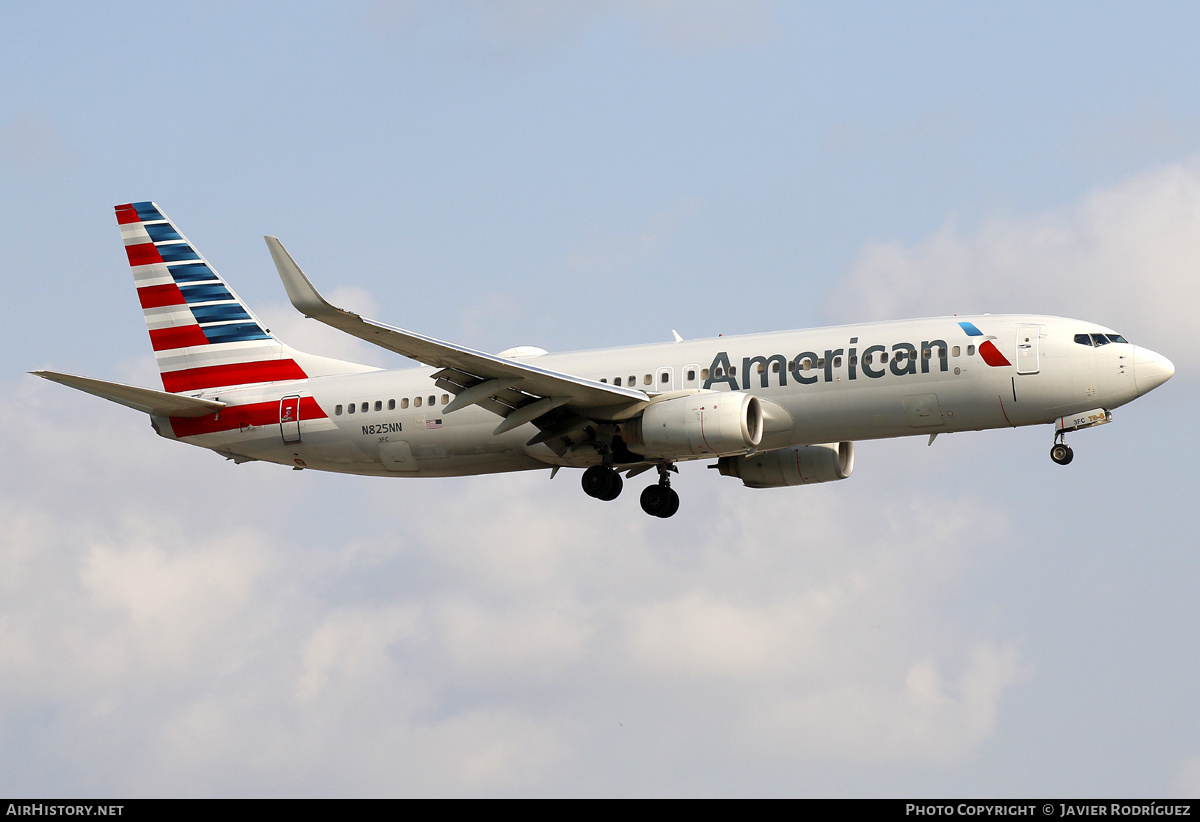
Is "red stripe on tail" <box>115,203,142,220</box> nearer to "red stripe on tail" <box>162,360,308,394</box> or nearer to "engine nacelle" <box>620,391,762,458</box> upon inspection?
"red stripe on tail" <box>162,360,308,394</box>

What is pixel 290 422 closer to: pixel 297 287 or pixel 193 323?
pixel 193 323

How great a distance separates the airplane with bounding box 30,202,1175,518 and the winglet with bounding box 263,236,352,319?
0.04 metres

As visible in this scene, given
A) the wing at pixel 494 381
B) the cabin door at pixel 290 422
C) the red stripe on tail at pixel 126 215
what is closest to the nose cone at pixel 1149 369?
the wing at pixel 494 381

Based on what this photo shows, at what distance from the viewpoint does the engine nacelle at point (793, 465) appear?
44.7 m

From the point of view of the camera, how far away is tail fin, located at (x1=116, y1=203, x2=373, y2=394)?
46.2 m

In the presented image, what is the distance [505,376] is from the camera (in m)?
38.0

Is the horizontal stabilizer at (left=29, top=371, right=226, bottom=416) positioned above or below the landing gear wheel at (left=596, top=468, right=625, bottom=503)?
above

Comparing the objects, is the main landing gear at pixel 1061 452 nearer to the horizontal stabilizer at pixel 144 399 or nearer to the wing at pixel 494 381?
the wing at pixel 494 381

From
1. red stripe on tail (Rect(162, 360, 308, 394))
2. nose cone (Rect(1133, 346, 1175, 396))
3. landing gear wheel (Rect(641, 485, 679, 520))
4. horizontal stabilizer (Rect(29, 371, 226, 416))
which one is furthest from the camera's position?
red stripe on tail (Rect(162, 360, 308, 394))

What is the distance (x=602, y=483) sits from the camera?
1615 inches

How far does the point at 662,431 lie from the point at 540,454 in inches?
178

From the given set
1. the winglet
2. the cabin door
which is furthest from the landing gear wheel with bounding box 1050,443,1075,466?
the cabin door

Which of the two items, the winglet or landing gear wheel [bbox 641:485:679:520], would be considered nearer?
the winglet
